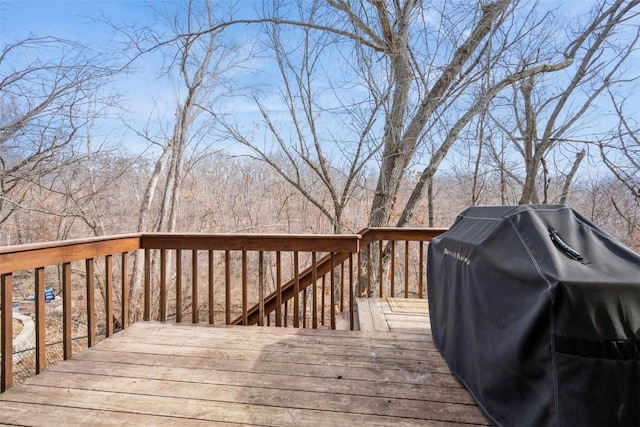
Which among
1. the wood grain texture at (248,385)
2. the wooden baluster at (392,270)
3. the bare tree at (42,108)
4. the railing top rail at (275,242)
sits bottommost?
the wood grain texture at (248,385)

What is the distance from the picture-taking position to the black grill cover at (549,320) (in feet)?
3.41

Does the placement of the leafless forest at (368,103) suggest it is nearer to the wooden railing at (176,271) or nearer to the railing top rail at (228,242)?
the wooden railing at (176,271)

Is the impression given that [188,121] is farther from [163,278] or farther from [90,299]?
[90,299]

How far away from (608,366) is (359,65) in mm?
5009

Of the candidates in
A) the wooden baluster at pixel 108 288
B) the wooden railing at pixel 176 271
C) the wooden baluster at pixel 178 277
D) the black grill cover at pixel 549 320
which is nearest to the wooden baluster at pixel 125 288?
the wooden railing at pixel 176 271

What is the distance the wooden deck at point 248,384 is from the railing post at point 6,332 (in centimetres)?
8

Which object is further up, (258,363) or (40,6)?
(40,6)

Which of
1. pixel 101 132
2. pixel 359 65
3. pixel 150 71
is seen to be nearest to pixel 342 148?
pixel 359 65

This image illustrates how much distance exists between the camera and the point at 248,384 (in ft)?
6.05

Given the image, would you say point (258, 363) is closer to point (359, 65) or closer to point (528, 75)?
point (359, 65)

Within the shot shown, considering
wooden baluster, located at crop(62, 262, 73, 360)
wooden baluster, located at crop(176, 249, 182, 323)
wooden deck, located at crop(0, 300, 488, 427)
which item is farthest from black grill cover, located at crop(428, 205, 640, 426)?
wooden baluster, located at crop(62, 262, 73, 360)

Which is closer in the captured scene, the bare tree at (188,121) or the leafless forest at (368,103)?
the leafless forest at (368,103)

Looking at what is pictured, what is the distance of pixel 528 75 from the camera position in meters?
5.34

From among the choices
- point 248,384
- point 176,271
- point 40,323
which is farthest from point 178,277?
point 248,384
